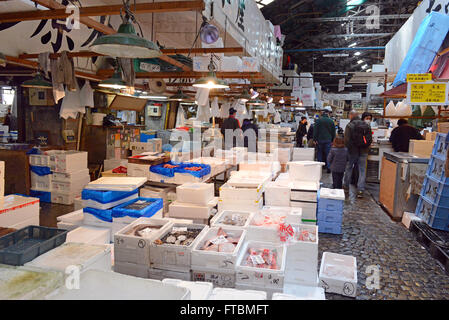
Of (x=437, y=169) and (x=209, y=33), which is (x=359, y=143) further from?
(x=209, y=33)

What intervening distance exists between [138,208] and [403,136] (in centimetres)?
785

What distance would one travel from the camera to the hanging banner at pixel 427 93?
5391 mm

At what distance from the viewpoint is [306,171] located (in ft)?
21.3

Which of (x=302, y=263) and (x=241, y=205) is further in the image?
(x=241, y=205)

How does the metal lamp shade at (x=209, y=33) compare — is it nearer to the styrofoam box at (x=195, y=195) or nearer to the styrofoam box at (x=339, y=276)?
the styrofoam box at (x=195, y=195)

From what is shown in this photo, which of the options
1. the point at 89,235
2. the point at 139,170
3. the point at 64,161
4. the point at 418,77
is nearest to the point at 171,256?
the point at 89,235

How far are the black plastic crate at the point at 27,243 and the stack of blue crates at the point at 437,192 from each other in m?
5.94

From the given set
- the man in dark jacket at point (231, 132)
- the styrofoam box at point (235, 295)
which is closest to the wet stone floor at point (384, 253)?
the styrofoam box at point (235, 295)

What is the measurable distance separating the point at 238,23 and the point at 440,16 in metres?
3.66

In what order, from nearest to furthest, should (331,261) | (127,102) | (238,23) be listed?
1. (331,261)
2. (238,23)
3. (127,102)

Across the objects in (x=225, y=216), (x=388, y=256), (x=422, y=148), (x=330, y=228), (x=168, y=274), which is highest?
(x=422, y=148)
